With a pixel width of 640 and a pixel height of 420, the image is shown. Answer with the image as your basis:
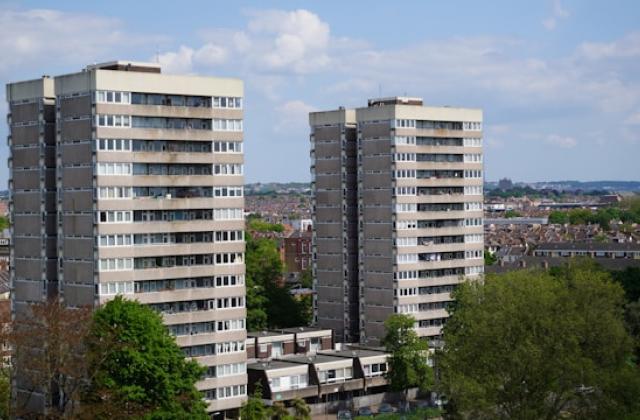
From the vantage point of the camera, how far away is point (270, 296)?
471 feet

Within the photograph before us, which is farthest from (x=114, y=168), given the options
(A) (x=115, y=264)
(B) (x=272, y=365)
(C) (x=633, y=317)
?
(C) (x=633, y=317)

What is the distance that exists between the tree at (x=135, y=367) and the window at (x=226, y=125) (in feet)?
68.0

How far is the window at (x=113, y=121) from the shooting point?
301 feet

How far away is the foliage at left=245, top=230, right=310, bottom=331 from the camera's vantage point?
13825 centimetres

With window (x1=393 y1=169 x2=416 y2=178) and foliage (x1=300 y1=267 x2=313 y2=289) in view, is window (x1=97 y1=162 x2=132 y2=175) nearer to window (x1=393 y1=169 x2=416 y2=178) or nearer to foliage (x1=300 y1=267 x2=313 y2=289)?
window (x1=393 y1=169 x2=416 y2=178)

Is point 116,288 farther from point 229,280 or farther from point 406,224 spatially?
point 406,224

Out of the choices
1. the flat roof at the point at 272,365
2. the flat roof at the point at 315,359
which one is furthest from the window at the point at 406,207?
the flat roof at the point at 272,365

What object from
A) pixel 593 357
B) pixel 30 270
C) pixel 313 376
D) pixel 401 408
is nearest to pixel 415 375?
pixel 401 408

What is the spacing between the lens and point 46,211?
95312 mm

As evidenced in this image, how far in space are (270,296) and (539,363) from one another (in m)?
64.4

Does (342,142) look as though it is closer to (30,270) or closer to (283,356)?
(283,356)

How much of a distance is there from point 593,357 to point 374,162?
150 feet

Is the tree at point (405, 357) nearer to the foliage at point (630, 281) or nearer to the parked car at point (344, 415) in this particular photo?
the parked car at point (344, 415)

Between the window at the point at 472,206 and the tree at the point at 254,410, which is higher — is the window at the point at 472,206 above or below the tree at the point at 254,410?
above
